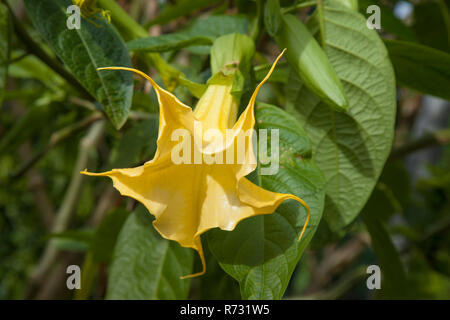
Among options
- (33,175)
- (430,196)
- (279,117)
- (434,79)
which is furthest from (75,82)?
(430,196)

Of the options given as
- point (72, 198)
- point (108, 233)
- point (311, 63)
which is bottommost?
point (72, 198)

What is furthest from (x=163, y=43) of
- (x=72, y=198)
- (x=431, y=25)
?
(x=72, y=198)

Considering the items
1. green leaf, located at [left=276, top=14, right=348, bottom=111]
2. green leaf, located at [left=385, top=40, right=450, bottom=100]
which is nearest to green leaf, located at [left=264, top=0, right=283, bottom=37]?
green leaf, located at [left=276, top=14, right=348, bottom=111]

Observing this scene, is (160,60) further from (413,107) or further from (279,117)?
(413,107)

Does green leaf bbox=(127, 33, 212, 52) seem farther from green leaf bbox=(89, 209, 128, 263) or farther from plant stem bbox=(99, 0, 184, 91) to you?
green leaf bbox=(89, 209, 128, 263)

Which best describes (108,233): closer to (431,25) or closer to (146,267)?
Result: (146,267)

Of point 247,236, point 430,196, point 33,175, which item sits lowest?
point 430,196
